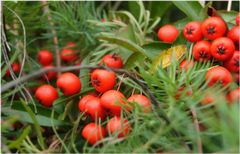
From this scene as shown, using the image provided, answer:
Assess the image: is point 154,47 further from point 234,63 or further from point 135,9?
point 135,9

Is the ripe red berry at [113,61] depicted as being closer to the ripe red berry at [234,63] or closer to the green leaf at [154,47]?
the green leaf at [154,47]

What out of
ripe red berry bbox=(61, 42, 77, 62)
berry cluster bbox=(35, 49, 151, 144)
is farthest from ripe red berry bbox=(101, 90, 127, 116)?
ripe red berry bbox=(61, 42, 77, 62)

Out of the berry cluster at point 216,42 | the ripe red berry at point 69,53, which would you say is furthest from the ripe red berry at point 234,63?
the ripe red berry at point 69,53

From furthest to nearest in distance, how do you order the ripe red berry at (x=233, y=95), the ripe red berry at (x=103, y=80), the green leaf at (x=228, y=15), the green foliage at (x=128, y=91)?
the green leaf at (x=228, y=15), the ripe red berry at (x=103, y=80), the ripe red berry at (x=233, y=95), the green foliage at (x=128, y=91)

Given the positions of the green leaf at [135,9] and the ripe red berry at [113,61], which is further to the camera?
the green leaf at [135,9]

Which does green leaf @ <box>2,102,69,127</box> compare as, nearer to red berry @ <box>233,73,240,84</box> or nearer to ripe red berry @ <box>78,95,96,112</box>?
ripe red berry @ <box>78,95,96,112</box>

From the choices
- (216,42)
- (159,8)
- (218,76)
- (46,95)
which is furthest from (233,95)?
(159,8)

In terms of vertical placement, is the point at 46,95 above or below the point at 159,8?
below

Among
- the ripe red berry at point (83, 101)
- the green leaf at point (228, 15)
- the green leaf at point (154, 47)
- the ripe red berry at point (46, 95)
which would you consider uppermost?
the green leaf at point (228, 15)
